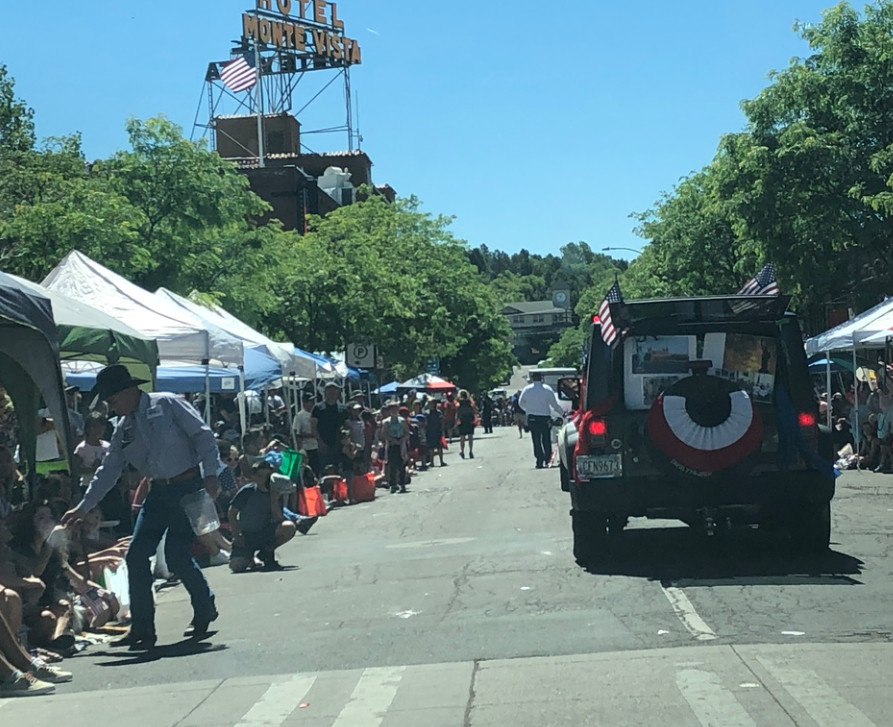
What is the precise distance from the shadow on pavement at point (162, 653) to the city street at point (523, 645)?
0.08 feet

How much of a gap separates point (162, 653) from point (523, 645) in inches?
97.2

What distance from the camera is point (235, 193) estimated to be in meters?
29.6

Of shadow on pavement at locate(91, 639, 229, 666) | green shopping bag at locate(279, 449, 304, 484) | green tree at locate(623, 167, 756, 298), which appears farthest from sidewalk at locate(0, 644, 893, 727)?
green tree at locate(623, 167, 756, 298)

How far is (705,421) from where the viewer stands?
1041cm

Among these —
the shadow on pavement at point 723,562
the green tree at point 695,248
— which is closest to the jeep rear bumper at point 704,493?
the shadow on pavement at point 723,562

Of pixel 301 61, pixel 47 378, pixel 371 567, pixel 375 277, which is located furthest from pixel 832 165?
pixel 301 61

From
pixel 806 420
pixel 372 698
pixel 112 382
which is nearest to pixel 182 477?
pixel 112 382

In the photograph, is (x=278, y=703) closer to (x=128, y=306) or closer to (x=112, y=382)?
(x=112, y=382)

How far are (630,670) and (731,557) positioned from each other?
4507 mm

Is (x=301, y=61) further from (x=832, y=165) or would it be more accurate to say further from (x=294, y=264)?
(x=832, y=165)

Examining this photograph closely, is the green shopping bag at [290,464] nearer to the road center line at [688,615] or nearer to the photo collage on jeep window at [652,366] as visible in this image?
the photo collage on jeep window at [652,366]

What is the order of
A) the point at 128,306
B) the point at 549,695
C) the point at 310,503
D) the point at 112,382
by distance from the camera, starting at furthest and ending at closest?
the point at 310,503
the point at 128,306
the point at 112,382
the point at 549,695

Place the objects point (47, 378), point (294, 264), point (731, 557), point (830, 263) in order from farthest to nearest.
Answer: point (294, 264) → point (830, 263) → point (731, 557) → point (47, 378)

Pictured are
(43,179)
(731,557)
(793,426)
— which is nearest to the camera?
(793,426)
